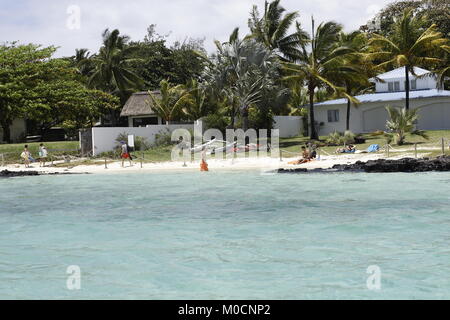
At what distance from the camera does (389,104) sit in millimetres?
41781

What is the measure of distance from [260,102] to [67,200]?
67.1 ft

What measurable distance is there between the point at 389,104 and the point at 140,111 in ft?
62.3

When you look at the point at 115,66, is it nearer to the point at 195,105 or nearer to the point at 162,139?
the point at 195,105

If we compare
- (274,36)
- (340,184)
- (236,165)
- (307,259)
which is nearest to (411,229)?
(307,259)

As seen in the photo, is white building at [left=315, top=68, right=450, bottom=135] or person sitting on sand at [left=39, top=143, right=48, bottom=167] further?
white building at [left=315, top=68, right=450, bottom=135]

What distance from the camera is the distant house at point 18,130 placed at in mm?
44312

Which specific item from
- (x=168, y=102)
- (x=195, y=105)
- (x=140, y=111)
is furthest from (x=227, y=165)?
(x=140, y=111)

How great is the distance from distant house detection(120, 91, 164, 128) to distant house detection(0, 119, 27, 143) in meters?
7.74

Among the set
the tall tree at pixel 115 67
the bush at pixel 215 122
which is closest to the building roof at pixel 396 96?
the bush at pixel 215 122

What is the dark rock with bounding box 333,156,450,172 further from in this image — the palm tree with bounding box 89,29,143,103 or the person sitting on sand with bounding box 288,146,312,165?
the palm tree with bounding box 89,29,143,103

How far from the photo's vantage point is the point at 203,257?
11.7m

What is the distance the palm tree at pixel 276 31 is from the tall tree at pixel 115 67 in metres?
12.5

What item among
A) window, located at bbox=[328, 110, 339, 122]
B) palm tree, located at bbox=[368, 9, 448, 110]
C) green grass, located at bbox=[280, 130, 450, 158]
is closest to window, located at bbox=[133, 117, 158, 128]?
green grass, located at bbox=[280, 130, 450, 158]

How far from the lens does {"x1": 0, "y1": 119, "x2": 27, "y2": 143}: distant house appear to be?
44.3 m
